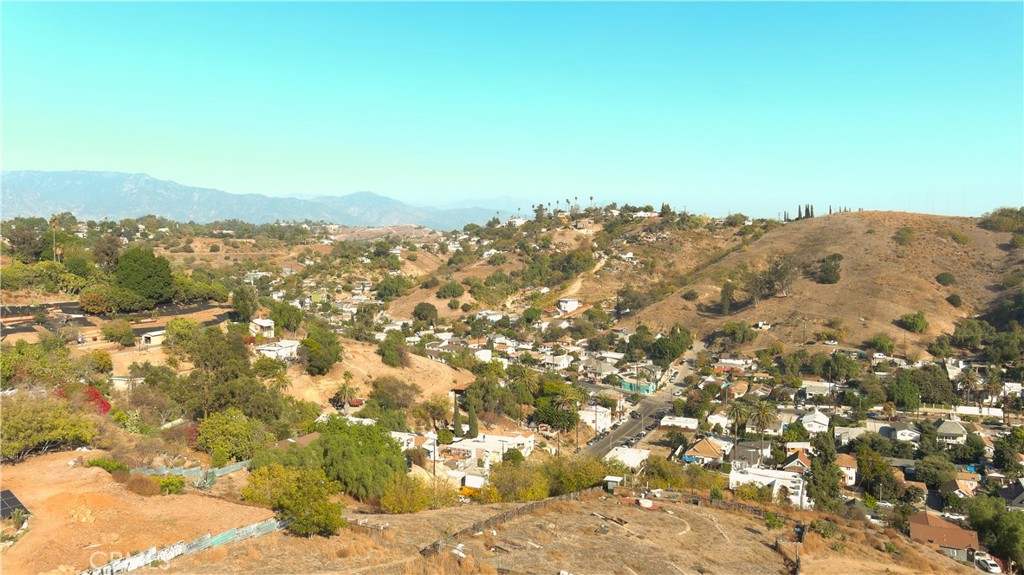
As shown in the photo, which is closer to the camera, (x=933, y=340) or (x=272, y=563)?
(x=272, y=563)

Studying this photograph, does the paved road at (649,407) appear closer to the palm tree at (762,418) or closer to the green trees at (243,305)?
the palm tree at (762,418)

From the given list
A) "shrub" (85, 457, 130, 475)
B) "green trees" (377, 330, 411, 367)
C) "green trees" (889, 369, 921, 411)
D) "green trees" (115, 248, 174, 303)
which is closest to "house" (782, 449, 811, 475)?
"green trees" (889, 369, 921, 411)

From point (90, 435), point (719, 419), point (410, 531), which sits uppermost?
point (90, 435)

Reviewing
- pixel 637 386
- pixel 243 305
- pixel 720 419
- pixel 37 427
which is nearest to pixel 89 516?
pixel 37 427

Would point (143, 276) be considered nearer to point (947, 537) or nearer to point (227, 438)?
point (227, 438)

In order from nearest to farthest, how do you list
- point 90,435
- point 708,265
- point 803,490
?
1. point 90,435
2. point 803,490
3. point 708,265

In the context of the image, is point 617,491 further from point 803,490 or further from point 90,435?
point 90,435

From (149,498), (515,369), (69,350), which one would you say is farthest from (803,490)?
(69,350)

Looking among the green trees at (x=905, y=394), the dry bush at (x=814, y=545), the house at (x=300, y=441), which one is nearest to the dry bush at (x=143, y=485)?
the house at (x=300, y=441)
